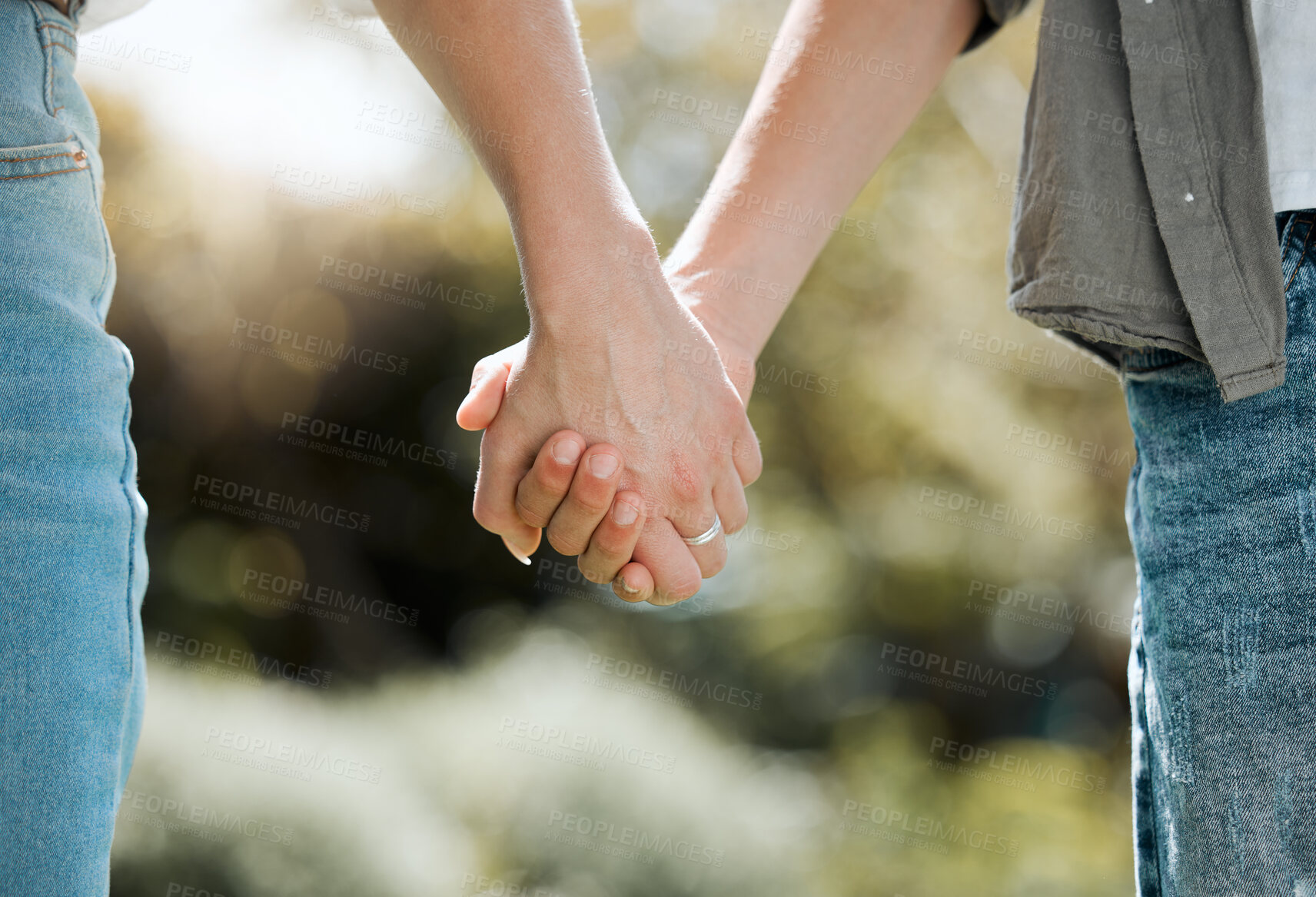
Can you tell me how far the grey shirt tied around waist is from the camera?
97 centimetres

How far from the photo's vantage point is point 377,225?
6895 millimetres

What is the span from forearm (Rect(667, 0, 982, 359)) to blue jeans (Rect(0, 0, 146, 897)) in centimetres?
86

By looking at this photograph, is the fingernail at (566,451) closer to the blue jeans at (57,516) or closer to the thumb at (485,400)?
the thumb at (485,400)

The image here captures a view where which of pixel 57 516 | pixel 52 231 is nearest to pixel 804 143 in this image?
pixel 52 231

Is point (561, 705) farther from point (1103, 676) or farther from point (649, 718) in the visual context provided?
point (1103, 676)

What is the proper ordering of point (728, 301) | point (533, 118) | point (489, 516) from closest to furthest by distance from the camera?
point (533, 118), point (489, 516), point (728, 301)

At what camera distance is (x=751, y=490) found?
7324 mm

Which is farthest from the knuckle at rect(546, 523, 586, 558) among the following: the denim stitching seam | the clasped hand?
the denim stitching seam

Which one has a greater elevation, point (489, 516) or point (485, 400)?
point (485, 400)

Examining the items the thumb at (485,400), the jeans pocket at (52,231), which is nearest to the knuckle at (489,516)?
the thumb at (485,400)

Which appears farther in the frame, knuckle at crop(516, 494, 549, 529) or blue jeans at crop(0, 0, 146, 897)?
knuckle at crop(516, 494, 549, 529)

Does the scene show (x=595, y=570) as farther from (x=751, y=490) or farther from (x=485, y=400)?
(x=751, y=490)

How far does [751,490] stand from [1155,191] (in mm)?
6317

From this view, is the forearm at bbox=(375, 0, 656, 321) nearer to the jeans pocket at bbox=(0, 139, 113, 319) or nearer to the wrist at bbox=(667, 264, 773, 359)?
the wrist at bbox=(667, 264, 773, 359)
